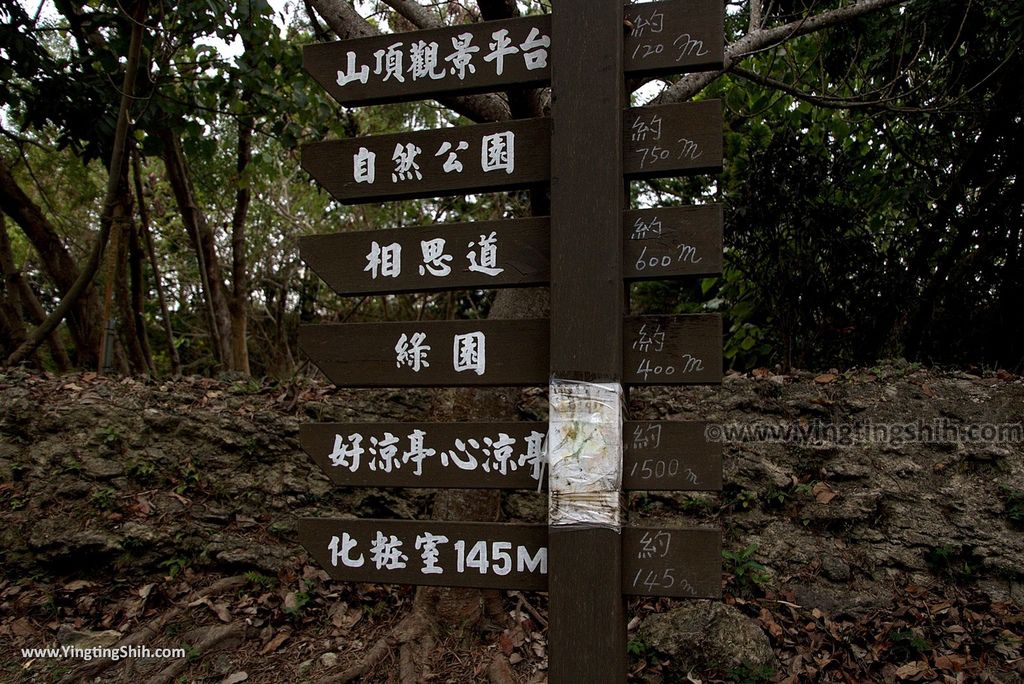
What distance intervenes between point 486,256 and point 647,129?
742mm

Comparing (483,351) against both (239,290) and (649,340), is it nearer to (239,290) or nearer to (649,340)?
(649,340)

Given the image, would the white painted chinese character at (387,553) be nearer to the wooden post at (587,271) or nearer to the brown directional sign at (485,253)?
the wooden post at (587,271)

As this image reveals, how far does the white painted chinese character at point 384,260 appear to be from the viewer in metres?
2.95

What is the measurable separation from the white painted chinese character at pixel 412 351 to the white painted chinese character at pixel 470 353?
0.38ft

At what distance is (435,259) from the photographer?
2.90 m

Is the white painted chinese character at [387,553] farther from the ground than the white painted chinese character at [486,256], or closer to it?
closer to it

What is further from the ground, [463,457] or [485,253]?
[485,253]

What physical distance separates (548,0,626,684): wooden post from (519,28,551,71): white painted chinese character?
63mm

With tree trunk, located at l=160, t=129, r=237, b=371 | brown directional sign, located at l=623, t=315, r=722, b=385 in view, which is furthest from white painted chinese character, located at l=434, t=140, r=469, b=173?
tree trunk, located at l=160, t=129, r=237, b=371

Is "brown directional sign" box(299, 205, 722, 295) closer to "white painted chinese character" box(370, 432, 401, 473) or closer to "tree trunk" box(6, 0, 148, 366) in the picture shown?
"white painted chinese character" box(370, 432, 401, 473)

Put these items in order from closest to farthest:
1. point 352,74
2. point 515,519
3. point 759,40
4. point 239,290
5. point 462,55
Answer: point 462,55 < point 352,74 < point 515,519 < point 759,40 < point 239,290

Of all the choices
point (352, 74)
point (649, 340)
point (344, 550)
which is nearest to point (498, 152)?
point (352, 74)

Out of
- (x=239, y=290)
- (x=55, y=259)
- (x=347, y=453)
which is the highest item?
(x=55, y=259)

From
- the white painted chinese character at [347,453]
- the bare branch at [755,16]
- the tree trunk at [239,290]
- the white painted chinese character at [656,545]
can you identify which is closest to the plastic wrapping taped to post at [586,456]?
the white painted chinese character at [656,545]
